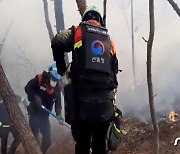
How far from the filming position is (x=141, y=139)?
7398 millimetres

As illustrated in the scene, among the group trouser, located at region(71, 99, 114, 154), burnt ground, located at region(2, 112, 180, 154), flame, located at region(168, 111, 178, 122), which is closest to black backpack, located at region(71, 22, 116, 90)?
trouser, located at region(71, 99, 114, 154)

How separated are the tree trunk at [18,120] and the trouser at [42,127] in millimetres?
1418

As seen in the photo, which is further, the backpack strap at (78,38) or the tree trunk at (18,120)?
the tree trunk at (18,120)

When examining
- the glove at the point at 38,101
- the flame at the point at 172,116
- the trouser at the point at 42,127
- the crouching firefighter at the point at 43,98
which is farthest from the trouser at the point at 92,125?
the flame at the point at 172,116

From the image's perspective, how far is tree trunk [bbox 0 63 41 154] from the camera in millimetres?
5531

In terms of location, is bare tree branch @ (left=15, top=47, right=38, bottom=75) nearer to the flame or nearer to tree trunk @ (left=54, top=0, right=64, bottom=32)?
tree trunk @ (left=54, top=0, right=64, bottom=32)

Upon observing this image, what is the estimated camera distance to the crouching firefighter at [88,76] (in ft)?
12.1

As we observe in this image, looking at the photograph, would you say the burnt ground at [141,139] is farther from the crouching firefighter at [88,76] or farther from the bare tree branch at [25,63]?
the bare tree branch at [25,63]

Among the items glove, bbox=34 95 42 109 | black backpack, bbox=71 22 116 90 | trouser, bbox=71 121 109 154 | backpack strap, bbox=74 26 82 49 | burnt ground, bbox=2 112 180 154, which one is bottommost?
burnt ground, bbox=2 112 180 154

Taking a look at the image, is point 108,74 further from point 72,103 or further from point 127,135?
point 127,135

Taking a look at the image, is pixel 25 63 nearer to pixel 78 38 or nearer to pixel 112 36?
pixel 112 36

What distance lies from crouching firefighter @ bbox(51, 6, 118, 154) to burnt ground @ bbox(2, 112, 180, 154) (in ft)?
10.4

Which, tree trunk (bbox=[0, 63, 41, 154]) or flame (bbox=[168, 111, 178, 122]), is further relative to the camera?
flame (bbox=[168, 111, 178, 122])

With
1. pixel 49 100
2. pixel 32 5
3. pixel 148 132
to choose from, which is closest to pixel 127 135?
pixel 148 132
